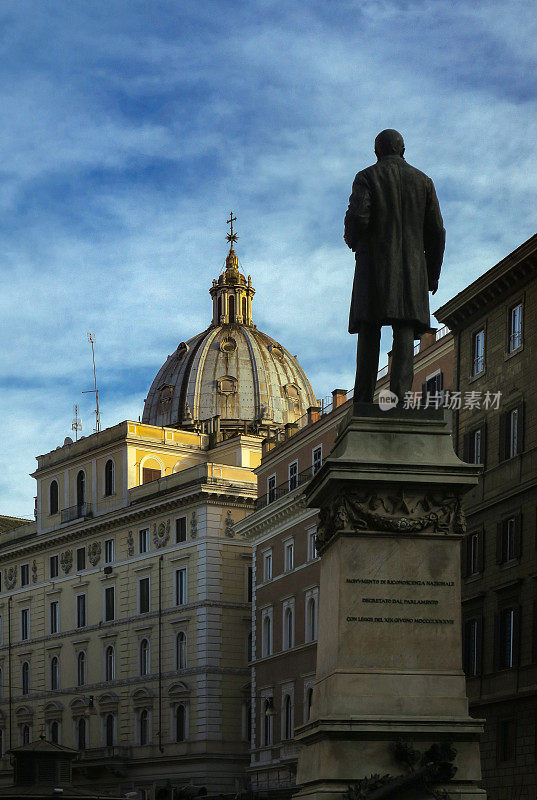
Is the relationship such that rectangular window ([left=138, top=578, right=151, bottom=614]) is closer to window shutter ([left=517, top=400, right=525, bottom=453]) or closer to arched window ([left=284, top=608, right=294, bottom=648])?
arched window ([left=284, top=608, right=294, bottom=648])

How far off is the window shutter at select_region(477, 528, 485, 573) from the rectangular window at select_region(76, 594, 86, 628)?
4315cm

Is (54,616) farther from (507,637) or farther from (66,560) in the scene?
(507,637)

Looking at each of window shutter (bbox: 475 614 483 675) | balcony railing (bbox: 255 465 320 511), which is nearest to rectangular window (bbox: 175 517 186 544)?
balcony railing (bbox: 255 465 320 511)

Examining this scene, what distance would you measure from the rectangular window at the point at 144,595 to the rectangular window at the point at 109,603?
252 cm

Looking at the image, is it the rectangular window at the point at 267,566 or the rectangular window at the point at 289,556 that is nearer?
the rectangular window at the point at 289,556

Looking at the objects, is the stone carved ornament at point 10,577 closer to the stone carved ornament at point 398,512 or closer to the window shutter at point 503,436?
the window shutter at point 503,436

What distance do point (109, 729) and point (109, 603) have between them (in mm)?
6850

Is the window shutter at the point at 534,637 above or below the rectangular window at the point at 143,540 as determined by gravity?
below

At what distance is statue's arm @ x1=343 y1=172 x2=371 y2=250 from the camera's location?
15945 millimetres

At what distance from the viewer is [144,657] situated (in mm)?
82312

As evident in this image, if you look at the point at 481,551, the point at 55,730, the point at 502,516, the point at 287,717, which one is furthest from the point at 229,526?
the point at 502,516

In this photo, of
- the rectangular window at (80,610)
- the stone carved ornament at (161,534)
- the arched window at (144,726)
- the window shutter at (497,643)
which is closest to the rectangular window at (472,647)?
the window shutter at (497,643)

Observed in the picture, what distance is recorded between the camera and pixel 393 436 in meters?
15.2

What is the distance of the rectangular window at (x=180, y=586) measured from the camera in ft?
262
